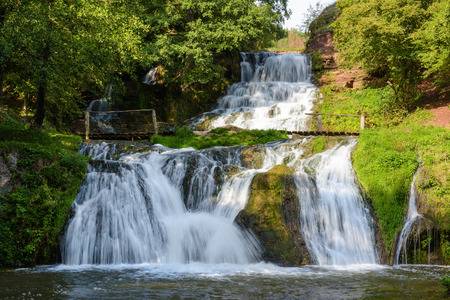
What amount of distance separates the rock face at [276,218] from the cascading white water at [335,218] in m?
0.44

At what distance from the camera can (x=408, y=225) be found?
14836 millimetres

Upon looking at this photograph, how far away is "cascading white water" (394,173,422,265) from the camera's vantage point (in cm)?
1441

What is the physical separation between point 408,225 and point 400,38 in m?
12.7

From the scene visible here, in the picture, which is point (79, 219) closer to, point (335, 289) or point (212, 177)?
point (212, 177)

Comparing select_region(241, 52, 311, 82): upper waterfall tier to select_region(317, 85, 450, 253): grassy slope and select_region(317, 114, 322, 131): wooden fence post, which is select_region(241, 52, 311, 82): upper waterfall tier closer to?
select_region(317, 114, 322, 131): wooden fence post

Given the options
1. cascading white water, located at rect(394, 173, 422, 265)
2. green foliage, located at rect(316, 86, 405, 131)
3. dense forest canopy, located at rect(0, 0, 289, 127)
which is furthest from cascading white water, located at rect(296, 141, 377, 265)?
green foliage, located at rect(316, 86, 405, 131)

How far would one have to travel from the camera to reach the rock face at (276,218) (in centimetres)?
1340

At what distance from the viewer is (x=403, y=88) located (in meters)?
27.9

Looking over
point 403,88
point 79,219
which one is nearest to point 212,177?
point 79,219

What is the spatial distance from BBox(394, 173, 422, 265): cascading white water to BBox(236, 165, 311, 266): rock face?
9.05 feet

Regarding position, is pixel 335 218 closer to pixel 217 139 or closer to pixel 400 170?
pixel 400 170

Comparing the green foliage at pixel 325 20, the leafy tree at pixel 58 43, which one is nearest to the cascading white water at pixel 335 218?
the leafy tree at pixel 58 43

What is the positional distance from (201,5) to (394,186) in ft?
58.4

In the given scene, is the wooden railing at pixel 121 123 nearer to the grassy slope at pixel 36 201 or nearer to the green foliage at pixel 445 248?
the grassy slope at pixel 36 201
